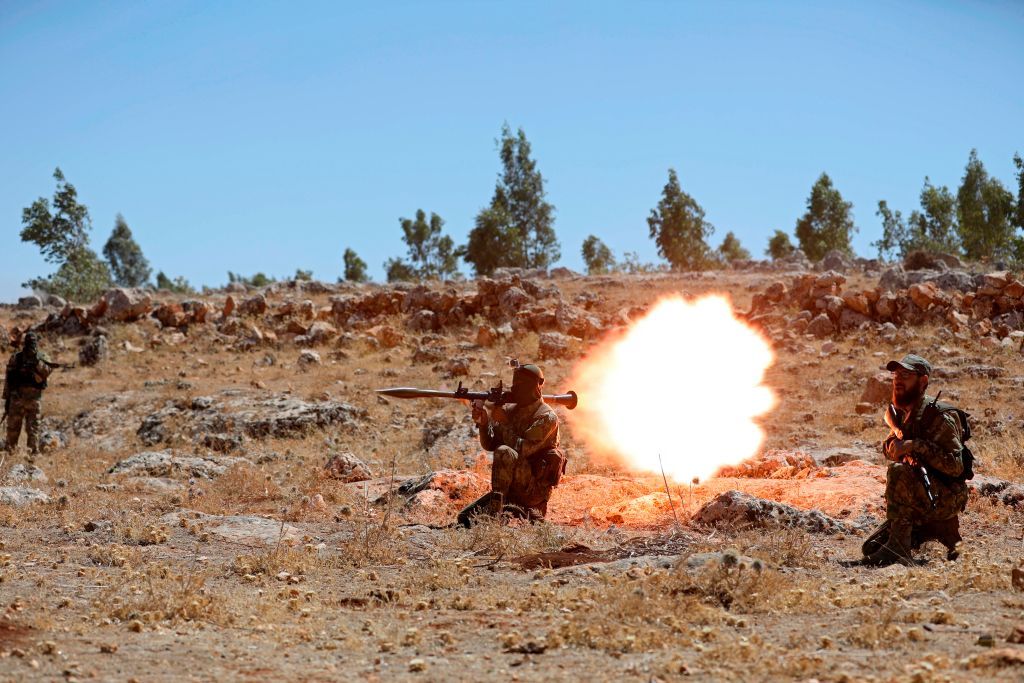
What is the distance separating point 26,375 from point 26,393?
0.34 metres

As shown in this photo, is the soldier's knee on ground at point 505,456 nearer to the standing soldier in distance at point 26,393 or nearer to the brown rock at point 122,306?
the standing soldier in distance at point 26,393

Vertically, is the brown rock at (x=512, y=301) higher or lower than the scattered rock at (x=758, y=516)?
higher

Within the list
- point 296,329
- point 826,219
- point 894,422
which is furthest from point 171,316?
point 826,219

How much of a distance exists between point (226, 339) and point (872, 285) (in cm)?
1807

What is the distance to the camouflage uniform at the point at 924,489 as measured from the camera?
895cm

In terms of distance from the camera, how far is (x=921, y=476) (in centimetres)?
902

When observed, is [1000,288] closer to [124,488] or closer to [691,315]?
[691,315]

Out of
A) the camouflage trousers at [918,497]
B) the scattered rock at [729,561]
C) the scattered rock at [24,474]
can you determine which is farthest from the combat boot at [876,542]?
the scattered rock at [24,474]

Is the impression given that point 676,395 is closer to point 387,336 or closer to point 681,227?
point 387,336

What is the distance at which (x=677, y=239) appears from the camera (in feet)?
170

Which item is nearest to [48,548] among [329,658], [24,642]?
[24,642]

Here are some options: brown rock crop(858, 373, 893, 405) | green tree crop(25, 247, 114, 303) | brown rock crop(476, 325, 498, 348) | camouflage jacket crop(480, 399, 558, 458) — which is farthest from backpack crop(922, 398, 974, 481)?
green tree crop(25, 247, 114, 303)

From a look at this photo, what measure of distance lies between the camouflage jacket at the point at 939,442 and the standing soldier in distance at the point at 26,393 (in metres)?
15.1

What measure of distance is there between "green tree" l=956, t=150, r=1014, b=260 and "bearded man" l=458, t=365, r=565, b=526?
147 feet
